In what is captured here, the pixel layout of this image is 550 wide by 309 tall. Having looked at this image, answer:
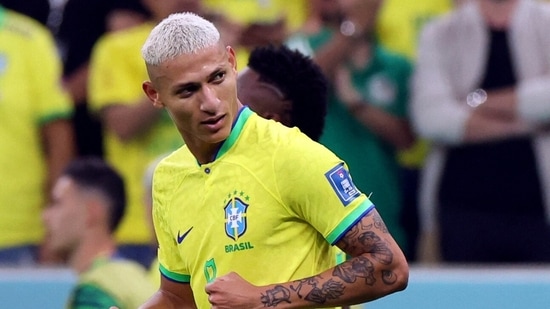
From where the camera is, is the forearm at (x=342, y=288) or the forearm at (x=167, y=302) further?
the forearm at (x=167, y=302)

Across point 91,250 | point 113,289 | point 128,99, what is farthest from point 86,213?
point 113,289

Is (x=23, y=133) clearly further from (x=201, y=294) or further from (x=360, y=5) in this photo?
(x=201, y=294)

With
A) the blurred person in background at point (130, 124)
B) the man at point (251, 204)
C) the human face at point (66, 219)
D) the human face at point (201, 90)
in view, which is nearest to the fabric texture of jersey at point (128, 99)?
the blurred person in background at point (130, 124)

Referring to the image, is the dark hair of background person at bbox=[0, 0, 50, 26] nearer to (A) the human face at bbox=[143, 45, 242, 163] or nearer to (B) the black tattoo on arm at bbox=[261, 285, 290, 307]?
(A) the human face at bbox=[143, 45, 242, 163]

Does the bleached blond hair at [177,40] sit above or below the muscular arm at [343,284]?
above

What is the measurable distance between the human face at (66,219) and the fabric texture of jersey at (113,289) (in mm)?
813

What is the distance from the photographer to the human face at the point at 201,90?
326 cm

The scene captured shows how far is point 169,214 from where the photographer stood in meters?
3.53

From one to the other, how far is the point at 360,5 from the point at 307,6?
0.47 m

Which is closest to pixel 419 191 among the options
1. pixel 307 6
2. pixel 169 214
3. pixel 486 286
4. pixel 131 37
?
pixel 486 286

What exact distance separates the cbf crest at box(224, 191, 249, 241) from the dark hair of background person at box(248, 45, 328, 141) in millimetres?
641

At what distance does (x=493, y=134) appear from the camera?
604 cm

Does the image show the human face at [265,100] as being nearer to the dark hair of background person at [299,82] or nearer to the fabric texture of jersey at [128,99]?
the dark hair of background person at [299,82]

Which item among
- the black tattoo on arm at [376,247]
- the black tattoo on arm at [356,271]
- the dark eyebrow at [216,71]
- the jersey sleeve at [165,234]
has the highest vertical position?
the dark eyebrow at [216,71]
